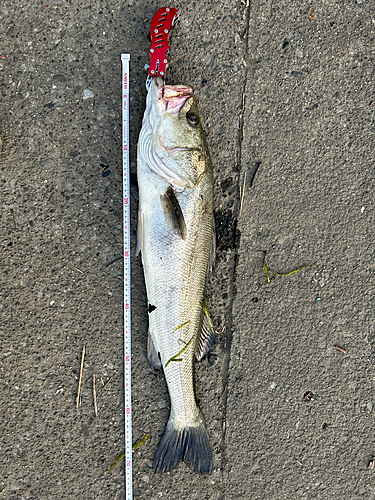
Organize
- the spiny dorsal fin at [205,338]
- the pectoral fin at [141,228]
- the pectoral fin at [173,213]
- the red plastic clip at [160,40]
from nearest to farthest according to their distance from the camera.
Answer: the pectoral fin at [173,213]
the pectoral fin at [141,228]
the red plastic clip at [160,40]
the spiny dorsal fin at [205,338]

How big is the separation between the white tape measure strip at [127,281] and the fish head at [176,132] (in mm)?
381

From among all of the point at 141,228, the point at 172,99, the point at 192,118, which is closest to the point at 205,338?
the point at 141,228

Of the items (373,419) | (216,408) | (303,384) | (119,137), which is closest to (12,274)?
(119,137)

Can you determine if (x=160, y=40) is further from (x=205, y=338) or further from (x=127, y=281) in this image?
(x=205, y=338)

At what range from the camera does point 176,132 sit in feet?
8.23

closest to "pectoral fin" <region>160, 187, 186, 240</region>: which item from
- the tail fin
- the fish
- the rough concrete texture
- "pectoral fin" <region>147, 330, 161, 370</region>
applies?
the fish

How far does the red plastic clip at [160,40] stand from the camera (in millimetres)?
2740

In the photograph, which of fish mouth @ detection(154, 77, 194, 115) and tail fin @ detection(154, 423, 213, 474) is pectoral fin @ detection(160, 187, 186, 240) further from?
tail fin @ detection(154, 423, 213, 474)

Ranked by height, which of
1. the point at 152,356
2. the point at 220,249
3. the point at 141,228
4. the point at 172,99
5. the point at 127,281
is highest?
the point at 172,99

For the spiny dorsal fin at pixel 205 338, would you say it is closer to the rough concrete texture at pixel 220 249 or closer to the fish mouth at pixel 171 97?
the rough concrete texture at pixel 220 249

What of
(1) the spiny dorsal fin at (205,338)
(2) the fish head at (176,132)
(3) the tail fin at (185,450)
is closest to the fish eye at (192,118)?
(2) the fish head at (176,132)

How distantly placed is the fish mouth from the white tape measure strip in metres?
0.44

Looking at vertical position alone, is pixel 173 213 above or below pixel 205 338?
above

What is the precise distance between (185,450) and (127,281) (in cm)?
155
